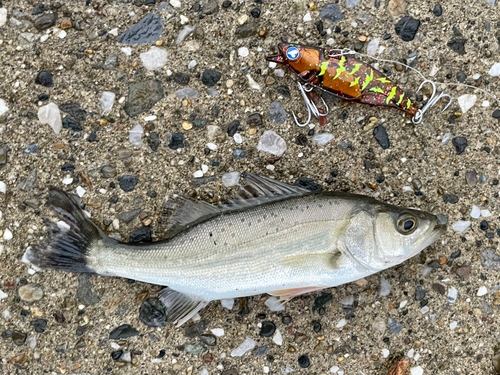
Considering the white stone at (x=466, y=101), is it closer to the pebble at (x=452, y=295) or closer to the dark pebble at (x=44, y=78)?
the pebble at (x=452, y=295)

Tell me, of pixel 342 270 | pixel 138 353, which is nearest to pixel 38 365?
pixel 138 353

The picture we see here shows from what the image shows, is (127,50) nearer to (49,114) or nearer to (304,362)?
(49,114)

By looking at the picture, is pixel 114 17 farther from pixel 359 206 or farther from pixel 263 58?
pixel 359 206

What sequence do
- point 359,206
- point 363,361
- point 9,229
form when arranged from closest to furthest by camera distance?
point 359,206, point 9,229, point 363,361

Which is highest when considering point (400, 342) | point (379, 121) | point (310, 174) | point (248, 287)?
point (379, 121)

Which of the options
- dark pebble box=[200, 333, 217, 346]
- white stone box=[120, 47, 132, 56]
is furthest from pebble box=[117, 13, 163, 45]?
dark pebble box=[200, 333, 217, 346]

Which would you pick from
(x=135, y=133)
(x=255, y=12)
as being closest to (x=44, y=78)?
(x=135, y=133)
